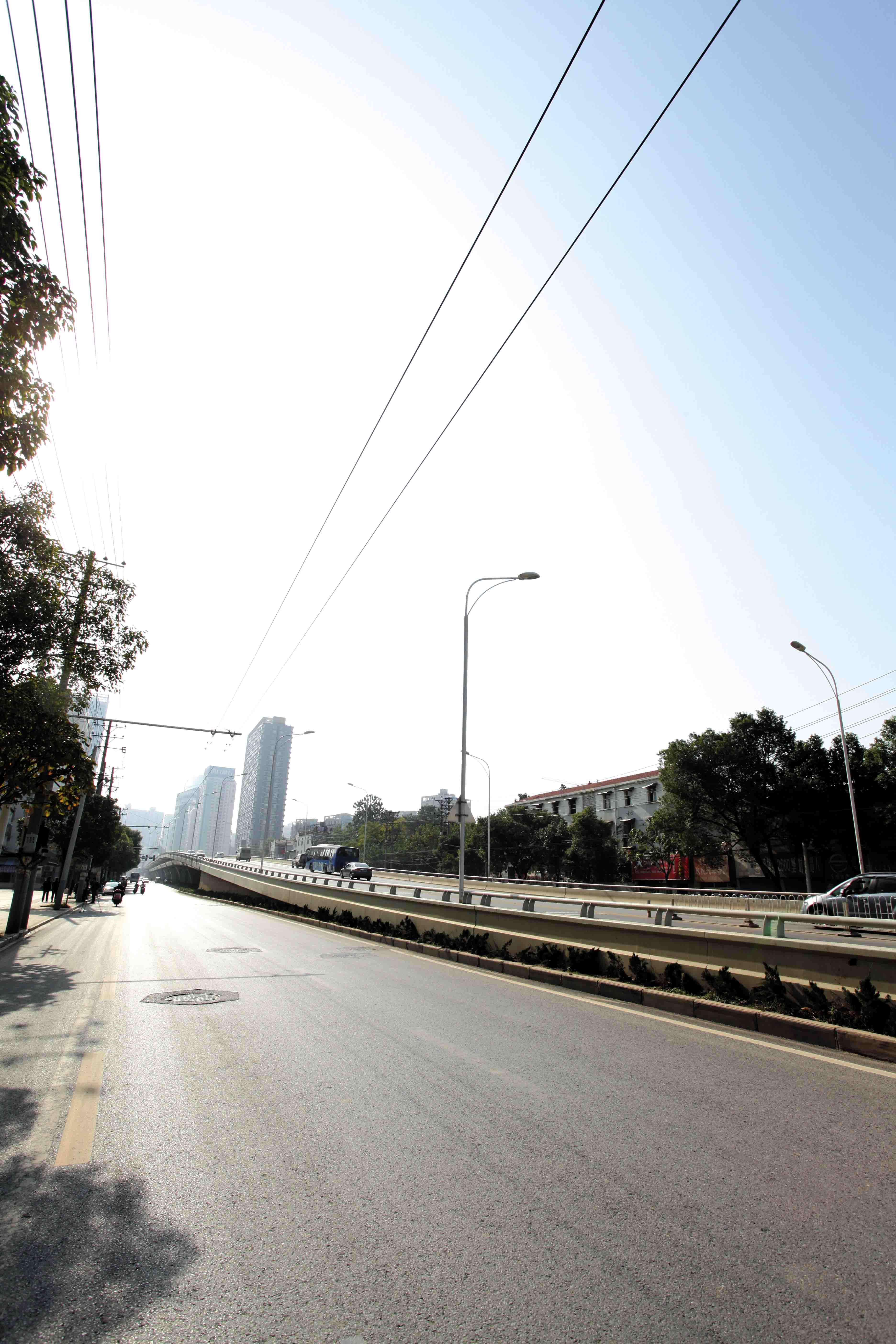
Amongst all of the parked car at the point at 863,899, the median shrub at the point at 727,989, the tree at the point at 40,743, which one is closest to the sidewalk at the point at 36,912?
the tree at the point at 40,743

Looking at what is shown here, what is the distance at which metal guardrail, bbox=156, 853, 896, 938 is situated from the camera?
45.5 ft

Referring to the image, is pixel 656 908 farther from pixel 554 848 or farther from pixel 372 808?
pixel 372 808

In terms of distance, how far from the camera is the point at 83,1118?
4676mm

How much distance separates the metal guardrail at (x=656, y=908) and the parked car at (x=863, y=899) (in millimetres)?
123

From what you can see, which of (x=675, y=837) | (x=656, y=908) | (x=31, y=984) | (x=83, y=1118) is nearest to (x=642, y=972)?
(x=83, y=1118)

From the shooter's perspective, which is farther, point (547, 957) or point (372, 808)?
point (372, 808)

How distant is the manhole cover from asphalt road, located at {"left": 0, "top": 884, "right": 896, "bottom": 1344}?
1.28m

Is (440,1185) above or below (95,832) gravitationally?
below

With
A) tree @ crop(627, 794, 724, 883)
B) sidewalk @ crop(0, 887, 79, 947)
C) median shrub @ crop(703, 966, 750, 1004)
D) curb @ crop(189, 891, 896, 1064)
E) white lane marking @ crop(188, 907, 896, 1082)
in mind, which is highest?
tree @ crop(627, 794, 724, 883)

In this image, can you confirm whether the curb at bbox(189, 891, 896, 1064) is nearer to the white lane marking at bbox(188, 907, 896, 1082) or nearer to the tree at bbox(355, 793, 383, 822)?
the white lane marking at bbox(188, 907, 896, 1082)

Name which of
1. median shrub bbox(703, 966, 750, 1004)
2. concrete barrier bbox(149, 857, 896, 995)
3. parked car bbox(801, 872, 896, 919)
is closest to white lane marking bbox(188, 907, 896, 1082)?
median shrub bbox(703, 966, 750, 1004)

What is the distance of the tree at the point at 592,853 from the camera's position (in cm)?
5925

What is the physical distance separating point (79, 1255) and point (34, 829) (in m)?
18.0

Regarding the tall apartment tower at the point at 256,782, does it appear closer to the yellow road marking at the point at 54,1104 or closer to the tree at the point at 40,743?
the tree at the point at 40,743
